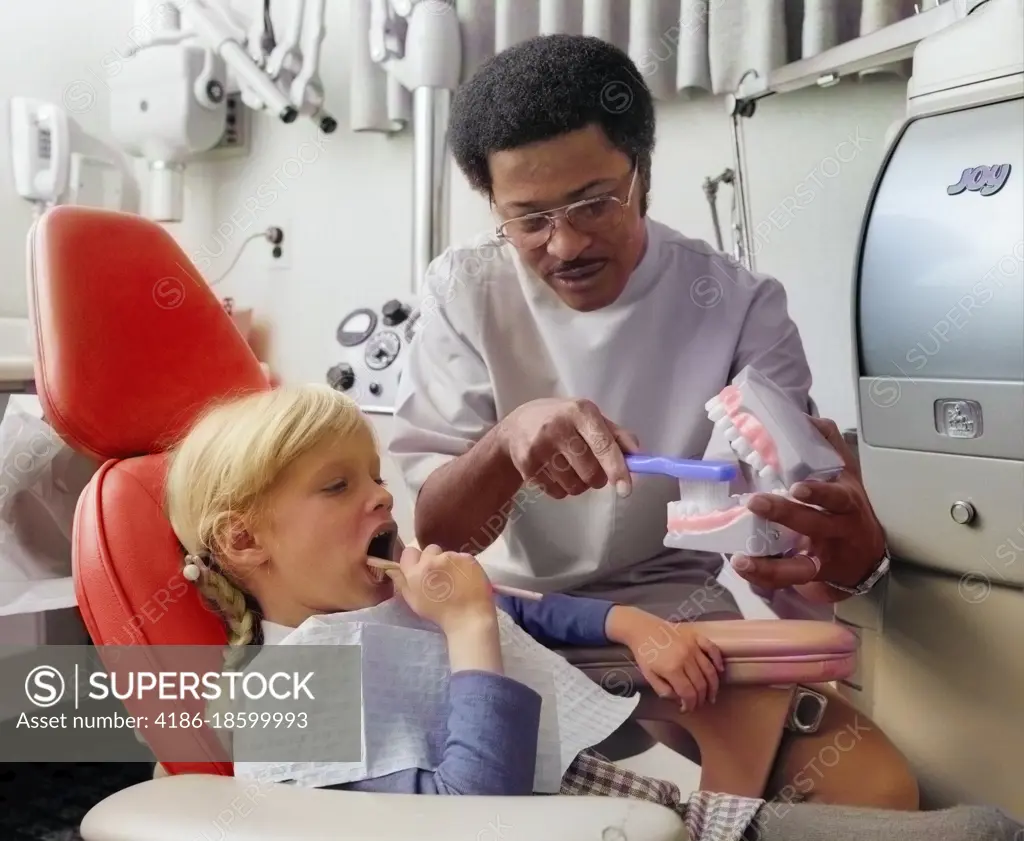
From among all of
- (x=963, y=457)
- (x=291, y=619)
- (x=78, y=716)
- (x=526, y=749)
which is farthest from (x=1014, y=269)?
(x=78, y=716)

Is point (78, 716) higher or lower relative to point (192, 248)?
lower

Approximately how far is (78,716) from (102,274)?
839 millimetres

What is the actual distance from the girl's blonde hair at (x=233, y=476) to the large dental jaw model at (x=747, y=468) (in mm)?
318

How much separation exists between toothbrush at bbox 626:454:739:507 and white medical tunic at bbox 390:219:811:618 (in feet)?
0.69

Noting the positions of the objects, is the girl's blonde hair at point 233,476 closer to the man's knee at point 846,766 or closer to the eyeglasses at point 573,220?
the eyeglasses at point 573,220

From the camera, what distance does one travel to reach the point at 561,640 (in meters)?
0.99

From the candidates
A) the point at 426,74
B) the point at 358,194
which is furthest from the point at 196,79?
the point at 426,74

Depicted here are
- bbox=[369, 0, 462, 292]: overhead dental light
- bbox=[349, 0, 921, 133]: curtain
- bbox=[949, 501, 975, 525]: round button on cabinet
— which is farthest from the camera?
bbox=[369, 0, 462, 292]: overhead dental light

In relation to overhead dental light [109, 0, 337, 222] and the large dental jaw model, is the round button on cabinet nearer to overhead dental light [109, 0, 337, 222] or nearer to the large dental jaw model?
the large dental jaw model

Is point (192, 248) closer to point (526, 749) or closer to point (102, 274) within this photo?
point (102, 274)

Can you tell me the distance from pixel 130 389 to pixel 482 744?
49 cm

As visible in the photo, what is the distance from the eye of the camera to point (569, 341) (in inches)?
44.1

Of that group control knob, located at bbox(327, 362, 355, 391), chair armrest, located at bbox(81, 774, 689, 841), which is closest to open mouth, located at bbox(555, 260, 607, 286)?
chair armrest, located at bbox(81, 774, 689, 841)

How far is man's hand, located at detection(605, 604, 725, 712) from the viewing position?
885 millimetres
